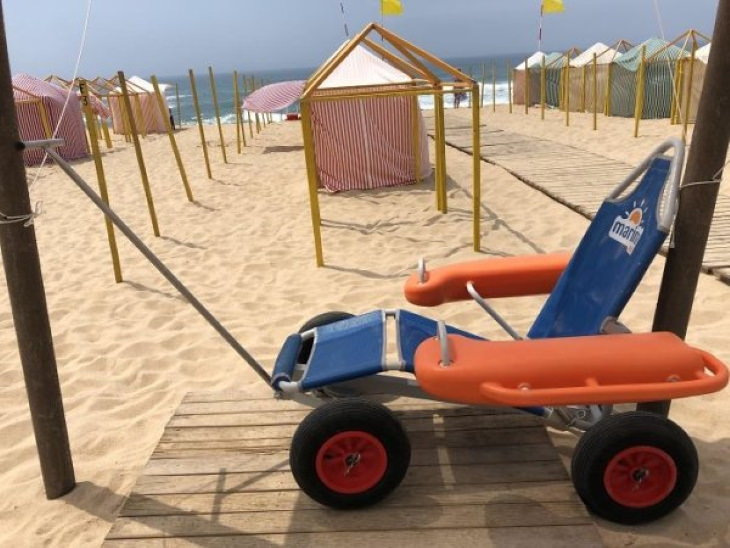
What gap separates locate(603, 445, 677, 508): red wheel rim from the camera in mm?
1952

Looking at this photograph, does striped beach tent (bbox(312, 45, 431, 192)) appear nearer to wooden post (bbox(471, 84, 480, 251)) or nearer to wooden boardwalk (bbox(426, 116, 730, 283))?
wooden boardwalk (bbox(426, 116, 730, 283))

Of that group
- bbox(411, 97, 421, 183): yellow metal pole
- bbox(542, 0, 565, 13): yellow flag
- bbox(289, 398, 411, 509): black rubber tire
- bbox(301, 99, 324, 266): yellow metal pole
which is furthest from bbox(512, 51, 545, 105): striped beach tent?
bbox(289, 398, 411, 509): black rubber tire

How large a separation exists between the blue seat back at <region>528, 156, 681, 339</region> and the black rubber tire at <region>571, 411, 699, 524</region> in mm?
436

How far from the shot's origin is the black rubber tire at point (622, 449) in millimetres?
1930

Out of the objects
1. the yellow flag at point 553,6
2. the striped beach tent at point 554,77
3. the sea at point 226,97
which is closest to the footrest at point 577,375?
the yellow flag at point 553,6

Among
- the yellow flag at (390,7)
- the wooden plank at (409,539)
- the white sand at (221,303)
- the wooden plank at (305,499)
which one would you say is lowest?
the white sand at (221,303)

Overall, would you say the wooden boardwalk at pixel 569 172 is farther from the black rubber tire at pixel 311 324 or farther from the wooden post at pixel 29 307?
the wooden post at pixel 29 307

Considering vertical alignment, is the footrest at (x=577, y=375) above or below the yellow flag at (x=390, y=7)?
below

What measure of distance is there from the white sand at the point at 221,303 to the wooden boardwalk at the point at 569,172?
197 millimetres

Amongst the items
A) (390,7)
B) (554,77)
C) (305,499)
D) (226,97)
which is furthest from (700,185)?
(226,97)

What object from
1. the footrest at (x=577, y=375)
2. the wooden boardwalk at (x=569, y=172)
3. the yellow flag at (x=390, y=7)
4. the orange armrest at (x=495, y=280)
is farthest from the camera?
the yellow flag at (x=390, y=7)

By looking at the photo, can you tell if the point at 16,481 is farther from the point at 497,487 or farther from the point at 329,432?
the point at 497,487

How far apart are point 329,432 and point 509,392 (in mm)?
615

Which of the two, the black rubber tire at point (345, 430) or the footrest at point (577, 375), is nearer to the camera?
the footrest at point (577, 375)
